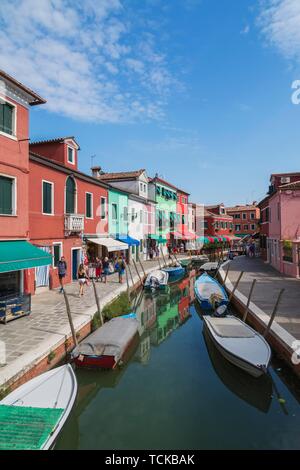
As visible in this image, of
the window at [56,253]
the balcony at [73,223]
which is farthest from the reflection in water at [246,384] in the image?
the balcony at [73,223]

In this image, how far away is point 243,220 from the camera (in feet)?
208

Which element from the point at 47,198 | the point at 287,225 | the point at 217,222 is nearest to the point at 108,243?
the point at 47,198

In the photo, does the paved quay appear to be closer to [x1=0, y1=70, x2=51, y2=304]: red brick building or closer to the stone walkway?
[x1=0, y1=70, x2=51, y2=304]: red brick building

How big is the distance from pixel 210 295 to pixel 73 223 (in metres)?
9.16

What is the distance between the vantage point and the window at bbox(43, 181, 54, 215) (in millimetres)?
15734

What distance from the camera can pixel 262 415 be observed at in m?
6.94

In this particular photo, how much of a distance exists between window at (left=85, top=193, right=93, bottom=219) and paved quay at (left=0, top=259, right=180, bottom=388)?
669 cm

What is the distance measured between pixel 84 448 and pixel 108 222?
1930 centimetres

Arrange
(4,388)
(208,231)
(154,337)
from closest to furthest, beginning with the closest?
(4,388) → (154,337) → (208,231)

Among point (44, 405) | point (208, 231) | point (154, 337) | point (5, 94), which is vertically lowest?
point (154, 337)

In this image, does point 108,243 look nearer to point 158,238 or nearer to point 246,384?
point 158,238

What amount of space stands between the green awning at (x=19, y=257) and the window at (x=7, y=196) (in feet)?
4.43
